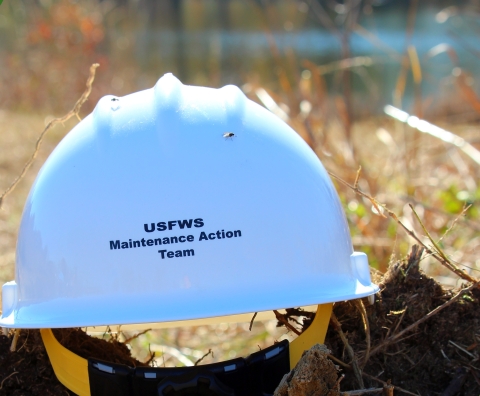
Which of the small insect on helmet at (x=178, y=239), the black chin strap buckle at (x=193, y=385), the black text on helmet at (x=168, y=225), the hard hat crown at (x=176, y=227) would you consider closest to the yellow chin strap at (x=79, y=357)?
the small insect on helmet at (x=178, y=239)

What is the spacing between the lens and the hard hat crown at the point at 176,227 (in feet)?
5.41

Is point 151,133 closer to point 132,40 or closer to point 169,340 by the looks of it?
point 169,340

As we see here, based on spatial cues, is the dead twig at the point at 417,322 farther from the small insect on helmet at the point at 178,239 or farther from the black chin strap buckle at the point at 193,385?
the black chin strap buckle at the point at 193,385

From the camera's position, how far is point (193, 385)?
169 cm

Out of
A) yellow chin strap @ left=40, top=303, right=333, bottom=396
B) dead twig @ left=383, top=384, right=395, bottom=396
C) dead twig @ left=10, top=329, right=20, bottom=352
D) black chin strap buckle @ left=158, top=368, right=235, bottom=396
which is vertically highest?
dead twig @ left=10, top=329, right=20, bottom=352

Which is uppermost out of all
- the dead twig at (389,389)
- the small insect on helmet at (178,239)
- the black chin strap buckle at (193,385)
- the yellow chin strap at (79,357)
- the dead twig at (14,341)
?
the small insect on helmet at (178,239)

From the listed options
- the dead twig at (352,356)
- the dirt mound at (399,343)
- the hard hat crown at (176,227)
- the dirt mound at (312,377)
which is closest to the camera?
the dirt mound at (312,377)

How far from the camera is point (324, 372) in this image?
1520 millimetres

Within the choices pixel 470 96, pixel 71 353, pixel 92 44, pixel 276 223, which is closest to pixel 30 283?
pixel 71 353

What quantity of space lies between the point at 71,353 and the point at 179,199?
1.88 ft

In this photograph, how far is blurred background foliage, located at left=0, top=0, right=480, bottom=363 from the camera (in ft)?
12.6

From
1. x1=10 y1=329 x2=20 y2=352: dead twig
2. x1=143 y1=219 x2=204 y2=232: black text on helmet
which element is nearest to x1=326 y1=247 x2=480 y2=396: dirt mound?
x1=143 y1=219 x2=204 y2=232: black text on helmet

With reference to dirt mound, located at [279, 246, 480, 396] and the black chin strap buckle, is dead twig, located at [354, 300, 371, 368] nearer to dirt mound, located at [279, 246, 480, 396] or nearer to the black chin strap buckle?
dirt mound, located at [279, 246, 480, 396]

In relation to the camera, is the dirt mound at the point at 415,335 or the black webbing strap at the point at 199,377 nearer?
the black webbing strap at the point at 199,377
